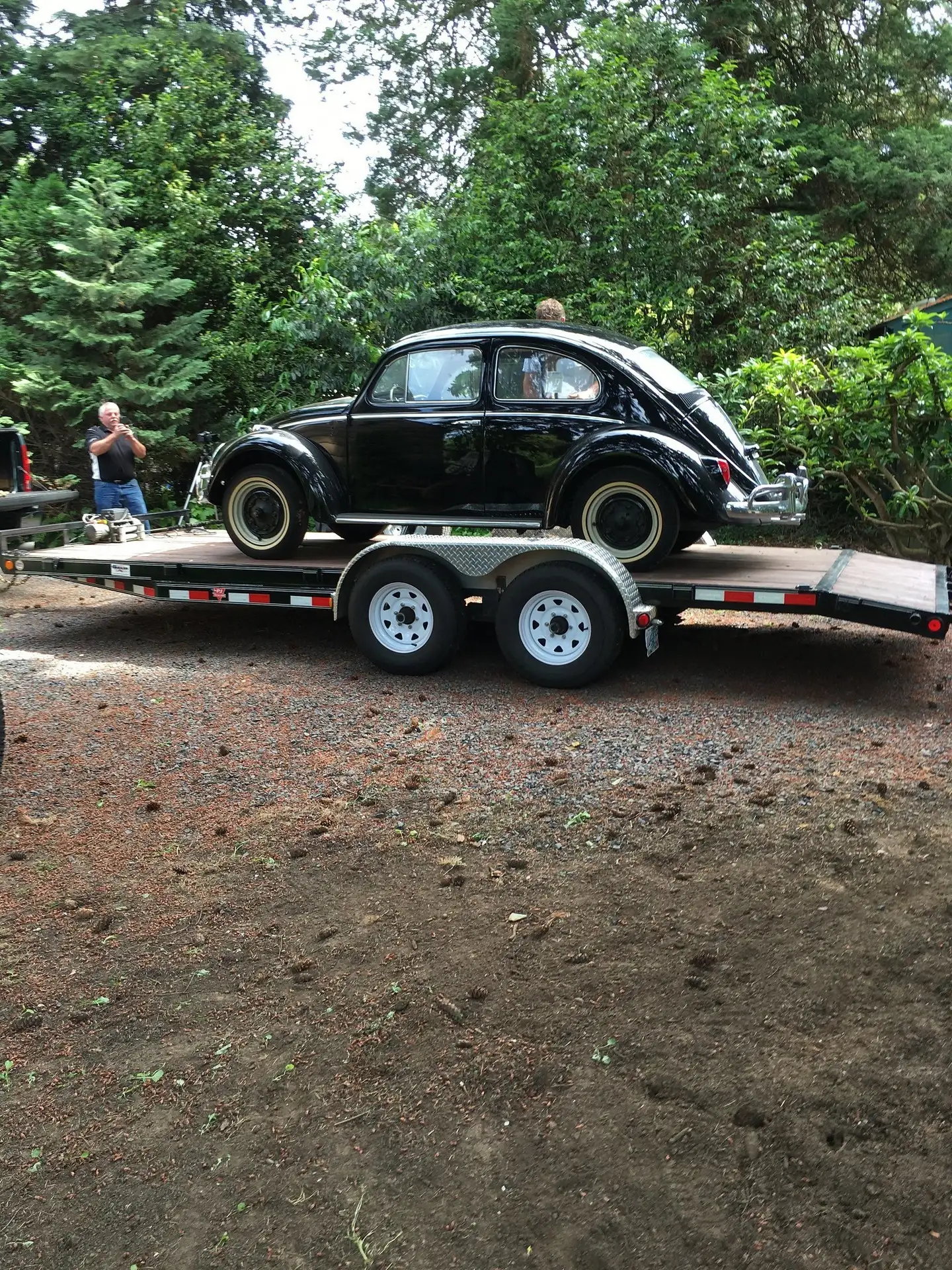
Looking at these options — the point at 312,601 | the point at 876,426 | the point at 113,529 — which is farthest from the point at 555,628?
the point at 876,426

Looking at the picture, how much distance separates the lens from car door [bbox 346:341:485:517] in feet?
26.0

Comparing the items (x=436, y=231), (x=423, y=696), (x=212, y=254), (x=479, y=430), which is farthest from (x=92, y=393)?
(x=423, y=696)

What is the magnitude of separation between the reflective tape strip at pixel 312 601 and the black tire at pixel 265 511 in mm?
620

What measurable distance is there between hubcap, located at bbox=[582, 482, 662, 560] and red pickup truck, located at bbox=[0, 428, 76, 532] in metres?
6.31

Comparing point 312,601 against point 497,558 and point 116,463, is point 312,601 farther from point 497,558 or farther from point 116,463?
point 116,463

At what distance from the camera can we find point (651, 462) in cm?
730

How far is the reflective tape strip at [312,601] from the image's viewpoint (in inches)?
309

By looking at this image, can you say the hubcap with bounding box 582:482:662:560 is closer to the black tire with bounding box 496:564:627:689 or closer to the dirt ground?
the black tire with bounding box 496:564:627:689

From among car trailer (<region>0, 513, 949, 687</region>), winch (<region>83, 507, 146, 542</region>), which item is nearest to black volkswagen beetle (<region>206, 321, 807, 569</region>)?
car trailer (<region>0, 513, 949, 687</region>)

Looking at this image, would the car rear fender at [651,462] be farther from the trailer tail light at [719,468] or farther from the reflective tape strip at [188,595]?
the reflective tape strip at [188,595]

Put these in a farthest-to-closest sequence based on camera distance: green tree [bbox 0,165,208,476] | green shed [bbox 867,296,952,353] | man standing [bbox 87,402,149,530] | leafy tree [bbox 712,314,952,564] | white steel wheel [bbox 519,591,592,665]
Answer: green tree [bbox 0,165,208,476]
green shed [bbox 867,296,952,353]
man standing [bbox 87,402,149,530]
leafy tree [bbox 712,314,952,564]
white steel wheel [bbox 519,591,592,665]

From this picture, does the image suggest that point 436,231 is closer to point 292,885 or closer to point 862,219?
point 862,219


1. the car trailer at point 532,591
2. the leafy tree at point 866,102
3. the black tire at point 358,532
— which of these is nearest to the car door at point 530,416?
the car trailer at point 532,591

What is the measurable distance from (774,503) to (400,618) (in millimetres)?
2598
